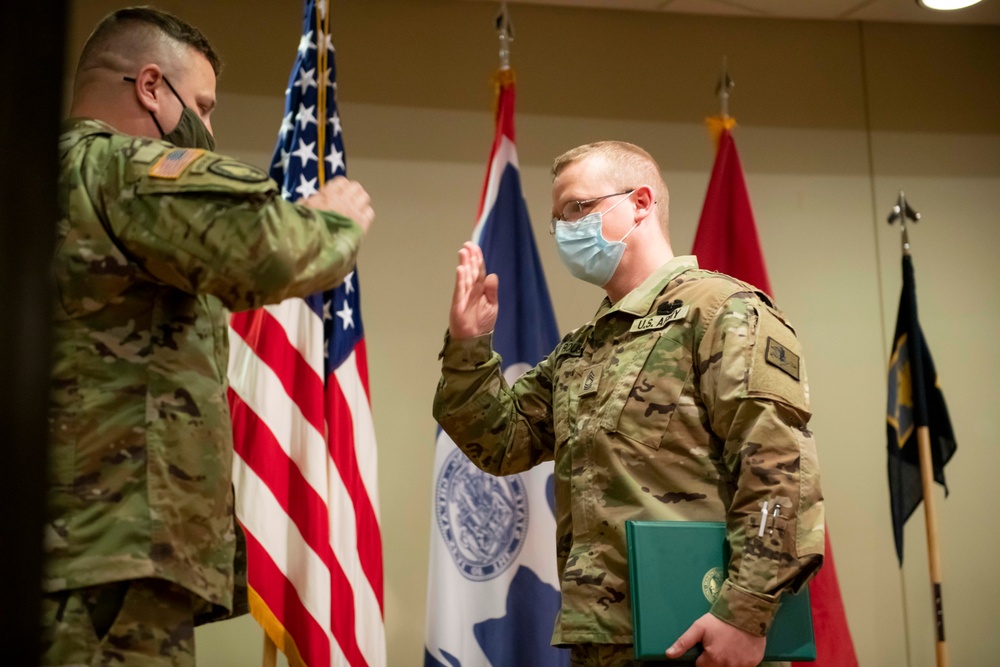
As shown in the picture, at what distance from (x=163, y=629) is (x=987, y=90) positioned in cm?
410

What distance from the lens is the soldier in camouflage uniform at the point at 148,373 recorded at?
141cm

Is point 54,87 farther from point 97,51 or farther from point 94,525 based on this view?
point 97,51

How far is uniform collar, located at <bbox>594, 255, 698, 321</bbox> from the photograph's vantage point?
207cm

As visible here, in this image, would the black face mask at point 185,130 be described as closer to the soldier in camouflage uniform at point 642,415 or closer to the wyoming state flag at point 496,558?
the soldier in camouflage uniform at point 642,415

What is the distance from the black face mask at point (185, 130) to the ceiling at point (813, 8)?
7.98 ft

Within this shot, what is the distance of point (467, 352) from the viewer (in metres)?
2.15


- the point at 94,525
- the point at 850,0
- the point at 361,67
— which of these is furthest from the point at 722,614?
the point at 850,0

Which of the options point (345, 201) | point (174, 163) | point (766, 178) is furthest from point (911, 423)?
point (174, 163)

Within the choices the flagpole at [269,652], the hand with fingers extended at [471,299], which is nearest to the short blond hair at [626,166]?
the hand with fingers extended at [471,299]

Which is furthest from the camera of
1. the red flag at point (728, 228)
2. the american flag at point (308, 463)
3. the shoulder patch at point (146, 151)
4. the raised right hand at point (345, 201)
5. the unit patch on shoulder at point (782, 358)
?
the red flag at point (728, 228)

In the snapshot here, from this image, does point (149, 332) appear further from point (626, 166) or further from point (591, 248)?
point (626, 166)

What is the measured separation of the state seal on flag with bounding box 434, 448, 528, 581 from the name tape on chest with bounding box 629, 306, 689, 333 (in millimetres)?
1169

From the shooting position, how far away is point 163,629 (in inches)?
56.7

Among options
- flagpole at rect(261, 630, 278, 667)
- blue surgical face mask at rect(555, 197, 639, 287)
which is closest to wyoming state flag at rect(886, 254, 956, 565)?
blue surgical face mask at rect(555, 197, 639, 287)
